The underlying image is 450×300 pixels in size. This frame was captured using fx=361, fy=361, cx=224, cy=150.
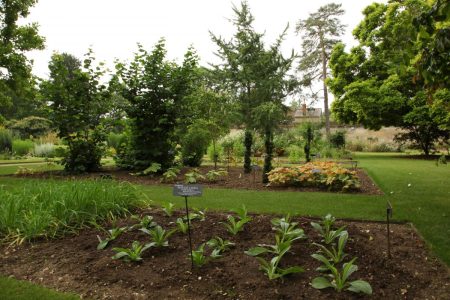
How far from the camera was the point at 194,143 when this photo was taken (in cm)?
1100

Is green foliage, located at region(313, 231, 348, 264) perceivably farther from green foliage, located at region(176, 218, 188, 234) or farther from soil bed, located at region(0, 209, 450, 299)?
green foliage, located at region(176, 218, 188, 234)

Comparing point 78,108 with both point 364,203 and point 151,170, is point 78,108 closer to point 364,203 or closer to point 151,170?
point 151,170

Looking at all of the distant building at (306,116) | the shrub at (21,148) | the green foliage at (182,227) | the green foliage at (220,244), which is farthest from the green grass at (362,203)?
the distant building at (306,116)

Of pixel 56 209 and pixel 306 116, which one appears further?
pixel 306 116

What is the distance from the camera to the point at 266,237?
3.38 m

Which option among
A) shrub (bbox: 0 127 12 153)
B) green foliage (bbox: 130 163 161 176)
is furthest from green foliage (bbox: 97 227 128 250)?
shrub (bbox: 0 127 12 153)

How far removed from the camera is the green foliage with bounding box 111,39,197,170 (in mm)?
8961

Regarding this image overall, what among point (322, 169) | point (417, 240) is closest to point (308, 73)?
point (322, 169)

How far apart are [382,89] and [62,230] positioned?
53.6 feet

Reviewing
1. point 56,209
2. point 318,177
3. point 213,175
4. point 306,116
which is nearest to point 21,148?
point 213,175

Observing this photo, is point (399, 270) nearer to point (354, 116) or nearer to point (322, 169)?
point (322, 169)

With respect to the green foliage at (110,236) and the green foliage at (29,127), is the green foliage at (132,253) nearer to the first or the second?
the green foliage at (110,236)

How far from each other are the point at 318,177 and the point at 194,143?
190 inches

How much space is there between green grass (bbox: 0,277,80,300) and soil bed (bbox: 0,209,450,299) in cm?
10
